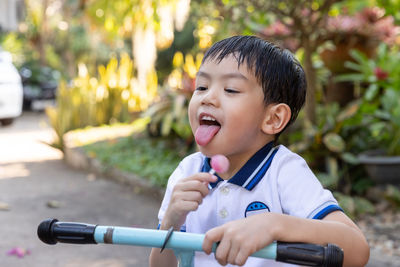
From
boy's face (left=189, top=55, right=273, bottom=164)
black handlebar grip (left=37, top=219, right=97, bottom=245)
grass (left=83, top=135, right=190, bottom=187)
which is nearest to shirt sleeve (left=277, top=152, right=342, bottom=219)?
boy's face (left=189, top=55, right=273, bottom=164)

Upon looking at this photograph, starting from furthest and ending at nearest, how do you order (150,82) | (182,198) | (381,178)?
(150,82), (381,178), (182,198)

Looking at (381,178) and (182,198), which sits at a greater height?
(182,198)

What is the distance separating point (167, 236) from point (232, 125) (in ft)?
1.41

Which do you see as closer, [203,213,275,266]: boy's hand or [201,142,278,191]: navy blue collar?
[203,213,275,266]: boy's hand

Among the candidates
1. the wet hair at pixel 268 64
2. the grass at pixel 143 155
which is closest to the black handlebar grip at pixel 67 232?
the wet hair at pixel 268 64

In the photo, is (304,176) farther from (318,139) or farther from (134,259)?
(318,139)

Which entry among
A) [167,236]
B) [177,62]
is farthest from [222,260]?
[177,62]

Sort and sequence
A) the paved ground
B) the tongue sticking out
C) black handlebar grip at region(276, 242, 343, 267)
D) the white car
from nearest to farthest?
black handlebar grip at region(276, 242, 343, 267) → the tongue sticking out → the paved ground → the white car

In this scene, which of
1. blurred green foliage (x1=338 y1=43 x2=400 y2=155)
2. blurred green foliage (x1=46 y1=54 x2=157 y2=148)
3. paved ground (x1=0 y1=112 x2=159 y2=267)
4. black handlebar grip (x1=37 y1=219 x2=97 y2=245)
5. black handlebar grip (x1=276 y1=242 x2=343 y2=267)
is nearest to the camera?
black handlebar grip (x1=276 y1=242 x2=343 y2=267)

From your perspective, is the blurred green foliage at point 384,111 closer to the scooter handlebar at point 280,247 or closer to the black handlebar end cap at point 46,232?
the scooter handlebar at point 280,247

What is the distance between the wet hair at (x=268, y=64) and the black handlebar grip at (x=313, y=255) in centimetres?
55

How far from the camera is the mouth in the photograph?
139 centimetres

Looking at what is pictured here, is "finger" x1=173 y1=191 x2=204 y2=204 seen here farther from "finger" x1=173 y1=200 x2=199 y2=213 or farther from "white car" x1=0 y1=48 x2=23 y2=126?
"white car" x1=0 y1=48 x2=23 y2=126

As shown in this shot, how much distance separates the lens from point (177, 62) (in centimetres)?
775
